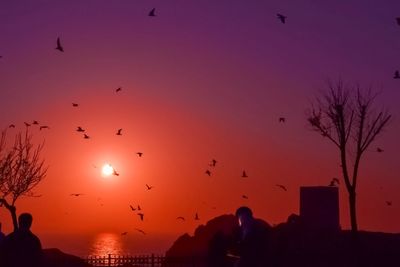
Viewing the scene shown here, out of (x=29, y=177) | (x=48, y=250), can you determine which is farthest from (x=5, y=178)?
(x=48, y=250)

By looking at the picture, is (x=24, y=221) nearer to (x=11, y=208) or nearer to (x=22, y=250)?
(x=22, y=250)

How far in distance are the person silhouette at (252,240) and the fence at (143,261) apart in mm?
25125

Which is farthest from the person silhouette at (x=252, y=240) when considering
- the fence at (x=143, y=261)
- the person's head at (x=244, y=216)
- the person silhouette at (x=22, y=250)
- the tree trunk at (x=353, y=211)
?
the tree trunk at (x=353, y=211)

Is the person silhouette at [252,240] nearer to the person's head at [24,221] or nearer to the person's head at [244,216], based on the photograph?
the person's head at [244,216]

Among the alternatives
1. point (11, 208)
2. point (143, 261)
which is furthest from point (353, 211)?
point (11, 208)

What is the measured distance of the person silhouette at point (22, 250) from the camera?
9922 millimetres

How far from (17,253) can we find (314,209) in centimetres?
3159

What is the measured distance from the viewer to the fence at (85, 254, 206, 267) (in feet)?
120

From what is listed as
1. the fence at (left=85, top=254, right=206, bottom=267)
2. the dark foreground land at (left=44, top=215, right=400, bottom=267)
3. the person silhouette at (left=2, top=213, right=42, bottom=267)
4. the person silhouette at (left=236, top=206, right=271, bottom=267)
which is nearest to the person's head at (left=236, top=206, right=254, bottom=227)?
the person silhouette at (left=236, top=206, right=271, bottom=267)

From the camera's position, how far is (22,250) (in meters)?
9.95

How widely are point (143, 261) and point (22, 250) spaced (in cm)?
3036

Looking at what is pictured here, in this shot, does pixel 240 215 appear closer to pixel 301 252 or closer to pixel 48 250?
pixel 301 252

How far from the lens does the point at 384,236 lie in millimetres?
38406

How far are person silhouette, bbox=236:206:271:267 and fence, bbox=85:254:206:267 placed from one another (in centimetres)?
2512
